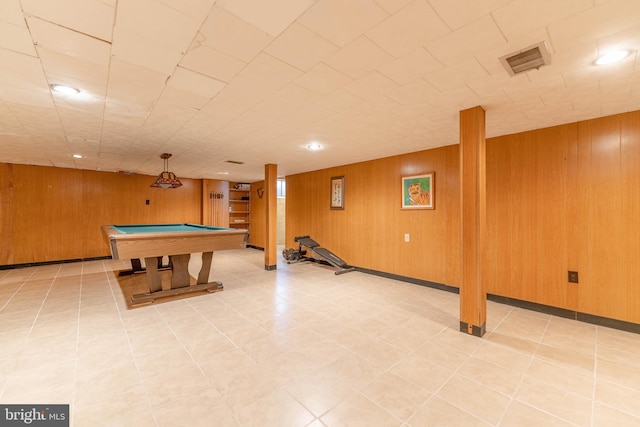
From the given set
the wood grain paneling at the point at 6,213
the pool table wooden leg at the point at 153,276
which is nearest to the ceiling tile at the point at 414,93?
the pool table wooden leg at the point at 153,276

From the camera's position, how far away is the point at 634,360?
2424 mm

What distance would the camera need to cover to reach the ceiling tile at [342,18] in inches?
59.9

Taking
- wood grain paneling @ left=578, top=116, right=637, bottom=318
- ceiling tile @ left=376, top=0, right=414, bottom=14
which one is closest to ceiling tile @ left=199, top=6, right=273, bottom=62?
ceiling tile @ left=376, top=0, right=414, bottom=14

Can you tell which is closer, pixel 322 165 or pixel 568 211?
pixel 568 211

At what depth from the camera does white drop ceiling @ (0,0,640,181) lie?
158 cm

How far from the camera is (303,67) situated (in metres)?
2.18

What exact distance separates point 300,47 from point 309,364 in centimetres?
260

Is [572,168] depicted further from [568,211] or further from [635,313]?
[635,313]

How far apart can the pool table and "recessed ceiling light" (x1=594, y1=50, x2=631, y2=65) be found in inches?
184

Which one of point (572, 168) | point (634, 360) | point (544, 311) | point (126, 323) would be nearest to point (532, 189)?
point (572, 168)

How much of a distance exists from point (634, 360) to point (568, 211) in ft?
5.70

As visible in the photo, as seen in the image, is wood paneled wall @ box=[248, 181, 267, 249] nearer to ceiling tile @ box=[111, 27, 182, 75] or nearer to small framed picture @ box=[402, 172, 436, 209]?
small framed picture @ box=[402, 172, 436, 209]

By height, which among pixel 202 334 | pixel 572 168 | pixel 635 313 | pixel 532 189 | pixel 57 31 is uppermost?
pixel 57 31

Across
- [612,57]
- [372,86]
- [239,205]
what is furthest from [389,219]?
[239,205]
